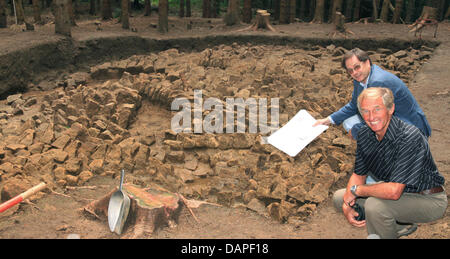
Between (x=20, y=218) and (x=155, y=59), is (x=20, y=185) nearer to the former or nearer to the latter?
(x=20, y=218)

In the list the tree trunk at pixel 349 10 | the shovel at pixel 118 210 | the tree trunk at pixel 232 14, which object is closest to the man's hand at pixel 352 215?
the shovel at pixel 118 210

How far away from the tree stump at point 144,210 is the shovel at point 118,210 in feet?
0.26

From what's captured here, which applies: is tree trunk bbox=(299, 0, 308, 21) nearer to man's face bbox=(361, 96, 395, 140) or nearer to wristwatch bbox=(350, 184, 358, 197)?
wristwatch bbox=(350, 184, 358, 197)

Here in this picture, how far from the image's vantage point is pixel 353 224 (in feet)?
10.9

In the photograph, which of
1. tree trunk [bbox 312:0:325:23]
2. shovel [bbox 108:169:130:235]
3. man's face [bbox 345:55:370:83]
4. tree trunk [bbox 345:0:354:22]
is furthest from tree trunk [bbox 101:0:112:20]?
man's face [bbox 345:55:370:83]

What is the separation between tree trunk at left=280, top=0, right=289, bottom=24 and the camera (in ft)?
43.5

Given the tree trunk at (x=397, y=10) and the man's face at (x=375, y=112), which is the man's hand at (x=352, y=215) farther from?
the tree trunk at (x=397, y=10)

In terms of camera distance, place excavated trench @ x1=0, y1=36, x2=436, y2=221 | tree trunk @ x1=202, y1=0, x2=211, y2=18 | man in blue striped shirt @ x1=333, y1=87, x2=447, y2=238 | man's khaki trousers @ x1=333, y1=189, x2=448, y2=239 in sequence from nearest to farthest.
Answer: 1. man in blue striped shirt @ x1=333, y1=87, x2=447, y2=238
2. man's khaki trousers @ x1=333, y1=189, x2=448, y2=239
3. excavated trench @ x1=0, y1=36, x2=436, y2=221
4. tree trunk @ x1=202, y1=0, x2=211, y2=18

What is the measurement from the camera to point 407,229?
10.2 ft

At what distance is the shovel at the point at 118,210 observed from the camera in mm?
3469

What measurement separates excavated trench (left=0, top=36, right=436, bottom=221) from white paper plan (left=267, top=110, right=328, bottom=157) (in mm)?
390

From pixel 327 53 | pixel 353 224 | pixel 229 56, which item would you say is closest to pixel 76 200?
pixel 353 224

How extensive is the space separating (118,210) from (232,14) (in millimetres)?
9993

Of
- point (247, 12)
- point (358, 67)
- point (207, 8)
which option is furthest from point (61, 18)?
point (358, 67)
